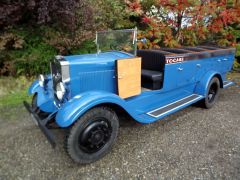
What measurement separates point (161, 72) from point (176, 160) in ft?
4.51

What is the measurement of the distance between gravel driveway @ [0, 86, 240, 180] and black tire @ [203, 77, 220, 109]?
390 millimetres

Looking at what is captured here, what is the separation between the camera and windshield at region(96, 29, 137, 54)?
2.94 metres

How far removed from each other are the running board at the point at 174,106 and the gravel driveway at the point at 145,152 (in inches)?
11.9

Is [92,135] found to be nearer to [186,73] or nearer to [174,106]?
[174,106]

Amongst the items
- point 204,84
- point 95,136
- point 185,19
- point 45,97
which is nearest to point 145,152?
point 95,136

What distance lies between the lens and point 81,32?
5.28 metres

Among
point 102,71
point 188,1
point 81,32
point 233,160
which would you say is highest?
point 188,1

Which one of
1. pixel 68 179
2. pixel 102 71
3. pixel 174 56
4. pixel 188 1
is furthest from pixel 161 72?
pixel 188 1

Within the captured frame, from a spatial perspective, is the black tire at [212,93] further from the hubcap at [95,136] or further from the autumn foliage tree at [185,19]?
the hubcap at [95,136]

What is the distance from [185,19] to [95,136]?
15.5ft

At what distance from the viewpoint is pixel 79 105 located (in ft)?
7.08

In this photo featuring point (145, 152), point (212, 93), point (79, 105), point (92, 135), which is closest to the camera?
point (79, 105)

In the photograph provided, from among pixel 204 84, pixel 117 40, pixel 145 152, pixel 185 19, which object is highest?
pixel 185 19

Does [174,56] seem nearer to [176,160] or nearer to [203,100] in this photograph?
[203,100]
